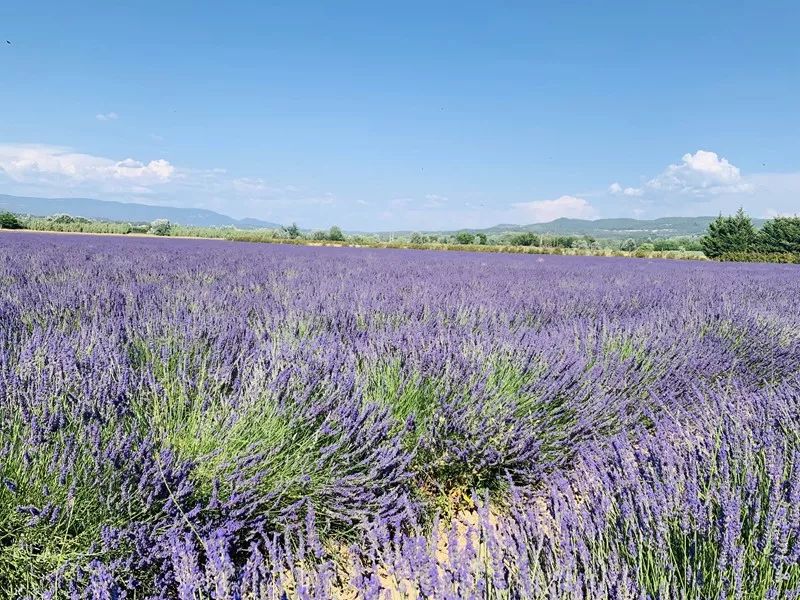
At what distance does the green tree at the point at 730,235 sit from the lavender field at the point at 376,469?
3824 cm

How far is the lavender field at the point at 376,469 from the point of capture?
97 cm

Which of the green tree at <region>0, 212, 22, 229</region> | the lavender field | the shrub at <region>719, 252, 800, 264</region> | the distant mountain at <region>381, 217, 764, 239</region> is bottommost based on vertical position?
the lavender field

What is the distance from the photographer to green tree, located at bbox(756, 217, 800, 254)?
32.6 metres

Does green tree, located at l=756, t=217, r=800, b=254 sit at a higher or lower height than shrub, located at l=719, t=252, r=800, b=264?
higher

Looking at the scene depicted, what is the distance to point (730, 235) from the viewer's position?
1382 inches

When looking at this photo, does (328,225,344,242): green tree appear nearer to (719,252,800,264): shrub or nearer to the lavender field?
(719,252,800,264): shrub

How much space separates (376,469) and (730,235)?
41518 millimetres

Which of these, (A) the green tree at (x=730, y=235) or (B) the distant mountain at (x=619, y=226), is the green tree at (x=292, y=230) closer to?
(A) the green tree at (x=730, y=235)

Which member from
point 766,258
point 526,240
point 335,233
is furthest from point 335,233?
point 766,258

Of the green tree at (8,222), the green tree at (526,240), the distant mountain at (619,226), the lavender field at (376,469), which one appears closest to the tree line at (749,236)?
the green tree at (526,240)

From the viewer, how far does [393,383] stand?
205 cm

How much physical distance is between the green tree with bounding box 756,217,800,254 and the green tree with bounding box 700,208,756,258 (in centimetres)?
63

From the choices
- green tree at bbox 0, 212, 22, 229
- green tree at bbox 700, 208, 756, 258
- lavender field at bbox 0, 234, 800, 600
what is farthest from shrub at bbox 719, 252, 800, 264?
green tree at bbox 0, 212, 22, 229

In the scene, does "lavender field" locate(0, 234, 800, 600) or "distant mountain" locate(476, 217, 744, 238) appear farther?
"distant mountain" locate(476, 217, 744, 238)
